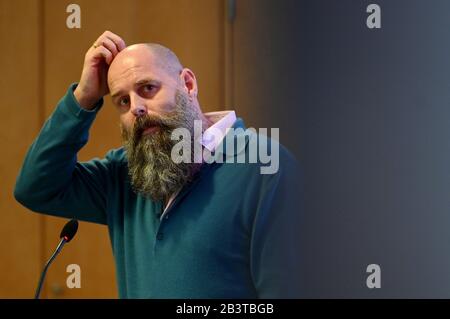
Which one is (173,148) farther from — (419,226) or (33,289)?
(33,289)

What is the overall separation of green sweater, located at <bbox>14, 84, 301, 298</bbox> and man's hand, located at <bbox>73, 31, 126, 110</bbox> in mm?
17

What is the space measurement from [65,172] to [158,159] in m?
0.17

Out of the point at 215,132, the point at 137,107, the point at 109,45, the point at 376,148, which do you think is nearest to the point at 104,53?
the point at 109,45

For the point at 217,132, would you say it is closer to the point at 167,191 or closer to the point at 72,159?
the point at 167,191

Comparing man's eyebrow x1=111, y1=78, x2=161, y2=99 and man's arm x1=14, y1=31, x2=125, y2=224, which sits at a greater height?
man's eyebrow x1=111, y1=78, x2=161, y2=99

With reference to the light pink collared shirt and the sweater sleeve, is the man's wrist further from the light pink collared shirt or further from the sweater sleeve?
the light pink collared shirt

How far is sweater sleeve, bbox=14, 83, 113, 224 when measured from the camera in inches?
36.2

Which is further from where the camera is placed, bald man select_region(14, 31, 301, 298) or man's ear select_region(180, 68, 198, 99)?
man's ear select_region(180, 68, 198, 99)

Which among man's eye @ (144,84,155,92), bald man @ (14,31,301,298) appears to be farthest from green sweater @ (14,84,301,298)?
man's eye @ (144,84,155,92)

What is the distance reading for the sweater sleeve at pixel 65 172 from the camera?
3.01 feet

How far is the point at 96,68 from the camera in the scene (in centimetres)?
92

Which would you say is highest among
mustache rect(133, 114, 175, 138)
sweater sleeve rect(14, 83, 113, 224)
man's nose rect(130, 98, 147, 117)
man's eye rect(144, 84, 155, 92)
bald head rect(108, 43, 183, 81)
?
bald head rect(108, 43, 183, 81)
